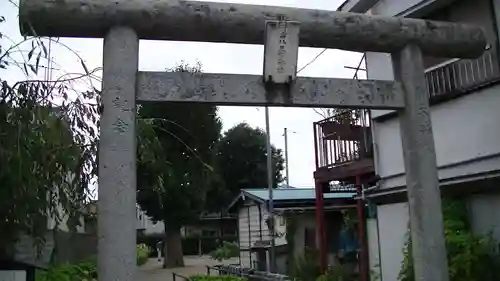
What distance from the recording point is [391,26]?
5.94 m

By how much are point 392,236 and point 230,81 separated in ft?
19.8

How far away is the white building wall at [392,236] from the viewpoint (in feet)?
32.3

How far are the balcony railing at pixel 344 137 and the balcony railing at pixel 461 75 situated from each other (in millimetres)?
2723

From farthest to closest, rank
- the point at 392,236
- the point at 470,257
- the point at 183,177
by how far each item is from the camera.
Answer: the point at 183,177 < the point at 392,236 < the point at 470,257

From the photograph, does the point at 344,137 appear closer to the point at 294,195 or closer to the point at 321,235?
the point at 321,235

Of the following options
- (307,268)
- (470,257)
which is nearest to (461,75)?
(470,257)

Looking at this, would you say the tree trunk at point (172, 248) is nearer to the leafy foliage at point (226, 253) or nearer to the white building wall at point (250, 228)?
the leafy foliage at point (226, 253)

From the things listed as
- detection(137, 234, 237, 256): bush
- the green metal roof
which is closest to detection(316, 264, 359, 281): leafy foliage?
the green metal roof

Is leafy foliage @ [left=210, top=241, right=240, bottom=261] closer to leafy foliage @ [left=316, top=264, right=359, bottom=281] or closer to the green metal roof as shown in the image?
the green metal roof

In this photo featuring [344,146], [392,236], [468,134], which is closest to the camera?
[468,134]

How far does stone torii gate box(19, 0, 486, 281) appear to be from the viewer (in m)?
4.91

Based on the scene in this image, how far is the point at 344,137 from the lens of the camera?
1277cm

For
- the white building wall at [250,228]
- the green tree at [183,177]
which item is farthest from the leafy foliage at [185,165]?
the white building wall at [250,228]

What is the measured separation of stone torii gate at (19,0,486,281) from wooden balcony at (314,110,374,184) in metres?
5.53
